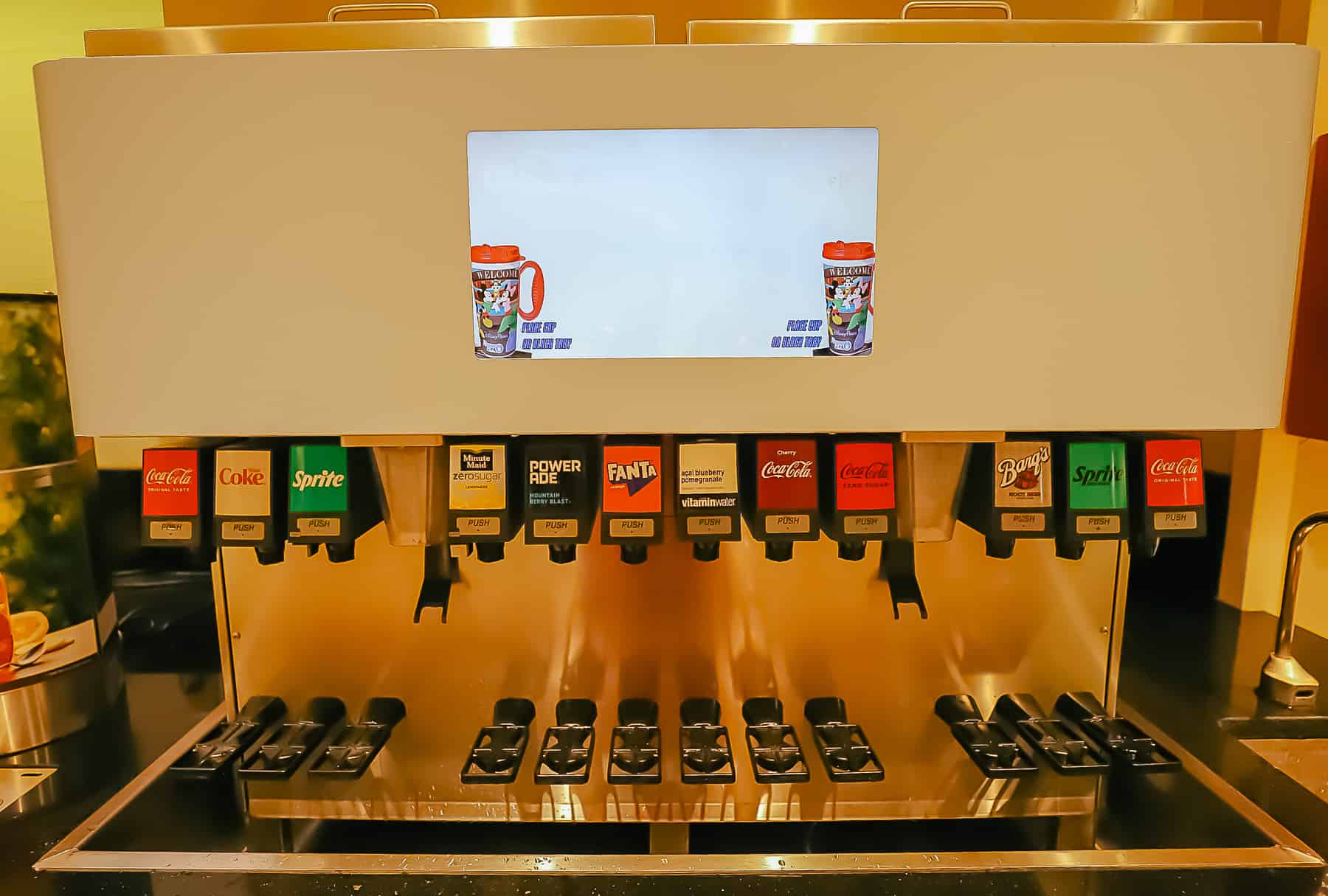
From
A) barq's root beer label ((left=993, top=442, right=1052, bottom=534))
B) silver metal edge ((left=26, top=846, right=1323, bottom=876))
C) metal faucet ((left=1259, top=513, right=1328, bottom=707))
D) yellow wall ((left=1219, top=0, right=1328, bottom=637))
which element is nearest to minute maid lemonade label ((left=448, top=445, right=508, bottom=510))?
silver metal edge ((left=26, top=846, right=1323, bottom=876))

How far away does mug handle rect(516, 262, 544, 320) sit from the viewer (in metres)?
0.67

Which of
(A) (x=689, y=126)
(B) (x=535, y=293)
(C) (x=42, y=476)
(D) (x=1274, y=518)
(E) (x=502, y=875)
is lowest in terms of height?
(E) (x=502, y=875)

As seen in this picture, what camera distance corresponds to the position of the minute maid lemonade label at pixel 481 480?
71cm

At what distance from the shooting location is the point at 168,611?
1238 millimetres

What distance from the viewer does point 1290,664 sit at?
3.20 feet

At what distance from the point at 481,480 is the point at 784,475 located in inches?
12.1

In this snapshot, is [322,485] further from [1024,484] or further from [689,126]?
[1024,484]

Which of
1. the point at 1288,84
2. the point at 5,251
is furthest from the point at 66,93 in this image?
the point at 1288,84

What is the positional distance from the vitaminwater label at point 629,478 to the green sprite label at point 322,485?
0.27 metres

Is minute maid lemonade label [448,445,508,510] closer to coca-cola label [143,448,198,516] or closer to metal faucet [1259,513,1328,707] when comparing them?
coca-cola label [143,448,198,516]

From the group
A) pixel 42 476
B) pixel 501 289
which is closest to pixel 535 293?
pixel 501 289

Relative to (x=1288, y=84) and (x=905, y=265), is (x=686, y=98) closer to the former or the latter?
(x=905, y=265)

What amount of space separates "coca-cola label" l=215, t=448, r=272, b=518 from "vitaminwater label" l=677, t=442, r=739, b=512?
0.42m

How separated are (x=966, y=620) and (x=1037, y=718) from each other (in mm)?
137
